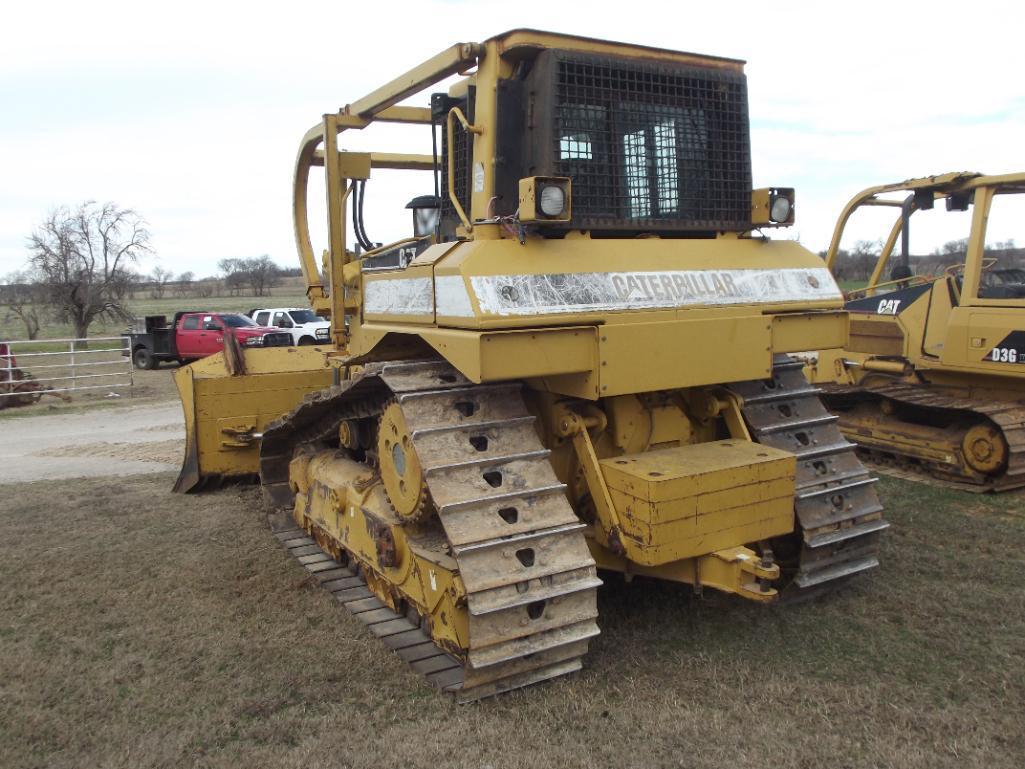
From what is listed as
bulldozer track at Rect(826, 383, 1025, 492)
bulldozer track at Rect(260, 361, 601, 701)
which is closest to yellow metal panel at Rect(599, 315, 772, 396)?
bulldozer track at Rect(260, 361, 601, 701)

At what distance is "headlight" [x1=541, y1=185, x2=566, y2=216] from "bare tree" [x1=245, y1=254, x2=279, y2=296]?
68314 millimetres

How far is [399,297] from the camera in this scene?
4.94 m

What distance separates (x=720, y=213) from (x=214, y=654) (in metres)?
3.79

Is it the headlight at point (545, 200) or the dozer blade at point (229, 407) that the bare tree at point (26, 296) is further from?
the headlight at point (545, 200)

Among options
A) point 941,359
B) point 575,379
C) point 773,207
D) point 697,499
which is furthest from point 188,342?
point 697,499

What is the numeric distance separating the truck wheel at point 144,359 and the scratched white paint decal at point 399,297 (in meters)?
20.0

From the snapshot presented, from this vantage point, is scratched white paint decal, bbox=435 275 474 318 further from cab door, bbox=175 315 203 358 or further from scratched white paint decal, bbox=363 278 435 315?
cab door, bbox=175 315 203 358

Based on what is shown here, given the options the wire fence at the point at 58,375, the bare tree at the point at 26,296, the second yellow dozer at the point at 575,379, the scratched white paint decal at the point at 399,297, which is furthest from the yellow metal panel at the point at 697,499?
the bare tree at the point at 26,296

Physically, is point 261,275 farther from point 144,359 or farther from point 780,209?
point 780,209

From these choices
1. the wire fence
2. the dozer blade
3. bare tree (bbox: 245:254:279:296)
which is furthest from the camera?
bare tree (bbox: 245:254:279:296)

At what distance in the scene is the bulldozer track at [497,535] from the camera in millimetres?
3838

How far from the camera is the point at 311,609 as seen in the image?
17.0 feet

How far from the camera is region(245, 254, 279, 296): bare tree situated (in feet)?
233

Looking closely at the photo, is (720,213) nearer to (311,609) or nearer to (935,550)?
(935,550)
